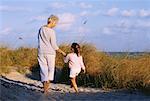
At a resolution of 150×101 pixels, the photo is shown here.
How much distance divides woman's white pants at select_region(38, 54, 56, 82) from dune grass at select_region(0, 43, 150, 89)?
2.85 metres

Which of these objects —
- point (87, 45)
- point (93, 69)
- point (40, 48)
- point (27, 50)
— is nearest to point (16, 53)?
point (27, 50)

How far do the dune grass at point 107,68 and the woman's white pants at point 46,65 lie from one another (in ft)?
9.36

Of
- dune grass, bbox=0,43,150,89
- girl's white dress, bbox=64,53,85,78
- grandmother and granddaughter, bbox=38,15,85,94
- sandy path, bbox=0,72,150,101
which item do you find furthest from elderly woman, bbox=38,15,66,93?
dune grass, bbox=0,43,150,89

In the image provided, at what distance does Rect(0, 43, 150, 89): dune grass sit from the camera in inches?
566

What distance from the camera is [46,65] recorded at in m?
12.2

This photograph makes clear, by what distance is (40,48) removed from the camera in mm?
12133

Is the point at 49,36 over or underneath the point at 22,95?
over

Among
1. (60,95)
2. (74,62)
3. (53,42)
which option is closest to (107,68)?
(74,62)

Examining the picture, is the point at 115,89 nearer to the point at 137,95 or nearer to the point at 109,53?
the point at 137,95

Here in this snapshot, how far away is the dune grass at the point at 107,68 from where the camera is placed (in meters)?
14.4

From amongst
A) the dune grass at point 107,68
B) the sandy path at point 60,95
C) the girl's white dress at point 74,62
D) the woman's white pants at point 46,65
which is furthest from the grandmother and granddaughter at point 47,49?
the dune grass at point 107,68

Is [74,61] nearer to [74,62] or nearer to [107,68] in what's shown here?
[74,62]

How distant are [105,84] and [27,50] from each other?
19.6ft

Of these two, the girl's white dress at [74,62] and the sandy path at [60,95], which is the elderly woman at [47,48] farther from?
the girl's white dress at [74,62]
